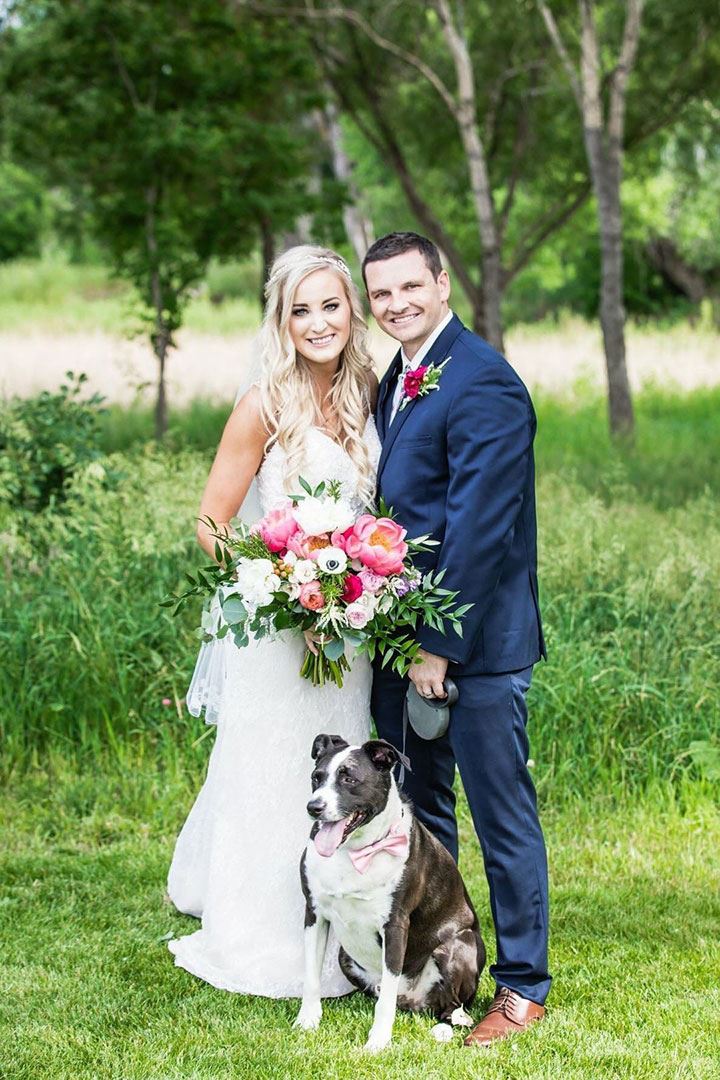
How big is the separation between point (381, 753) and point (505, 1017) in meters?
0.90

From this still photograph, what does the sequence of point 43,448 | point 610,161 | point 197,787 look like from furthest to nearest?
1. point 610,161
2. point 43,448
3. point 197,787

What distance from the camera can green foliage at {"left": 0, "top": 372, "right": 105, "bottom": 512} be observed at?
8094mm

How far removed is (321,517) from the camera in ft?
11.6

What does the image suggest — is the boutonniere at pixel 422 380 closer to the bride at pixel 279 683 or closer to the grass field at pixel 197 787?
the bride at pixel 279 683

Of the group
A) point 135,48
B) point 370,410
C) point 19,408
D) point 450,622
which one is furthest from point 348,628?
point 135,48

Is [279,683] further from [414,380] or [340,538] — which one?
[414,380]

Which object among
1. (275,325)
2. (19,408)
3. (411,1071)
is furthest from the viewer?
(19,408)

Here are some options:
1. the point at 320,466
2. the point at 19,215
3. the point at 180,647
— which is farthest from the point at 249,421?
the point at 19,215

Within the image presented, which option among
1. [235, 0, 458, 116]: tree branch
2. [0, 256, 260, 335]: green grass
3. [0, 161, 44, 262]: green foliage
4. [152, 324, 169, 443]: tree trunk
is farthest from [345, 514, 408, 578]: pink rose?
[0, 161, 44, 262]: green foliage

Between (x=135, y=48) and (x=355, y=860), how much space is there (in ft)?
37.5

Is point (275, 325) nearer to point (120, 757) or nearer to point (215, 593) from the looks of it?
point (215, 593)

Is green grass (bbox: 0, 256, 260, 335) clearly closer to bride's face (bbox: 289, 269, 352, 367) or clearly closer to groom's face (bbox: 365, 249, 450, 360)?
bride's face (bbox: 289, 269, 352, 367)

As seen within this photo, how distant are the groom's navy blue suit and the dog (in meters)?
0.16

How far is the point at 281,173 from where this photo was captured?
554 inches
